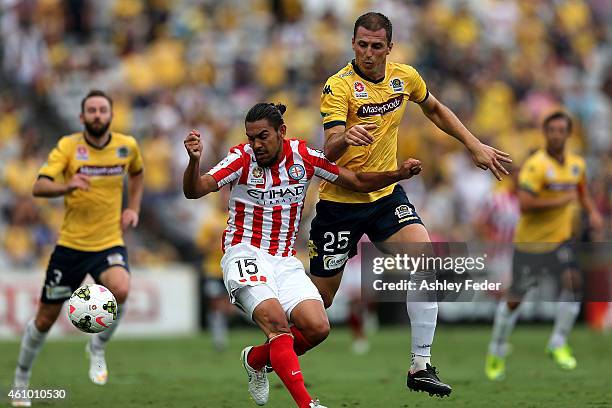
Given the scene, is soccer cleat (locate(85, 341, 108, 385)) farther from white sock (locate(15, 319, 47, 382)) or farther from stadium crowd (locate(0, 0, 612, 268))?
stadium crowd (locate(0, 0, 612, 268))

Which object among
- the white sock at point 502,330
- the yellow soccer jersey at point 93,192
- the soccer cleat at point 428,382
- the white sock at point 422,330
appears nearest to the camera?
the soccer cleat at point 428,382

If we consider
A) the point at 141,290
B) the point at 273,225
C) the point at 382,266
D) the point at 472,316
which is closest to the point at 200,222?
the point at 141,290

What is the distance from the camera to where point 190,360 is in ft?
55.1

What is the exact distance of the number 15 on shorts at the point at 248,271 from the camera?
9.45 meters

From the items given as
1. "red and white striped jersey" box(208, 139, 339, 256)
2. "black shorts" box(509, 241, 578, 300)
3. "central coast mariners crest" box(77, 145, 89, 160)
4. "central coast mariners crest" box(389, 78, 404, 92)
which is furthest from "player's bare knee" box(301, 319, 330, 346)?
"black shorts" box(509, 241, 578, 300)

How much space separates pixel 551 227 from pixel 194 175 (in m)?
6.90

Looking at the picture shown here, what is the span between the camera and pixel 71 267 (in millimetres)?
12367

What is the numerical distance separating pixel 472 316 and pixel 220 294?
5509 millimetres

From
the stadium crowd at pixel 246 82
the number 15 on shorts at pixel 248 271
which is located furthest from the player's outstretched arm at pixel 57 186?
the stadium crowd at pixel 246 82

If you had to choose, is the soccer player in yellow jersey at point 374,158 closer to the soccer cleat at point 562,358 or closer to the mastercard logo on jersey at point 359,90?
the mastercard logo on jersey at point 359,90

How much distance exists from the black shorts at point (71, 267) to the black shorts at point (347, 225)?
2721 millimetres

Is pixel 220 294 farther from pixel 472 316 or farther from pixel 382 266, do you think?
pixel 382 266

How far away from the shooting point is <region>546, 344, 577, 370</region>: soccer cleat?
47.8 feet

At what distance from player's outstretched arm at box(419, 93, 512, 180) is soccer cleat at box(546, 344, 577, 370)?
16.4 feet
